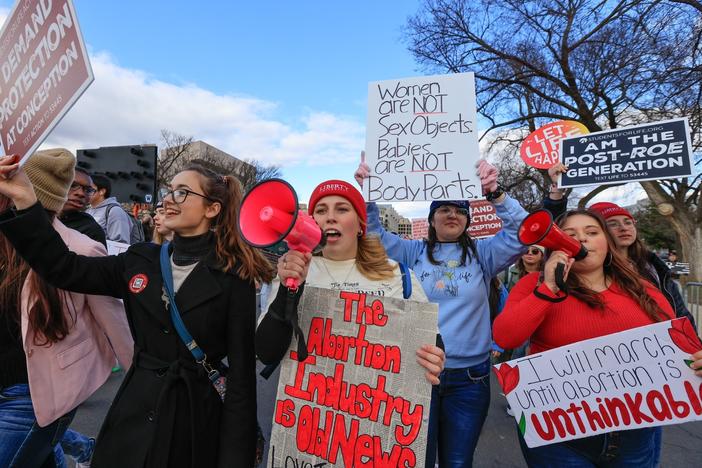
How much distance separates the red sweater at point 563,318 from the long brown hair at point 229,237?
3.64 feet

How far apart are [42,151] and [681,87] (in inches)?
451

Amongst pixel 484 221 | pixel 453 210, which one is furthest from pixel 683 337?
pixel 484 221

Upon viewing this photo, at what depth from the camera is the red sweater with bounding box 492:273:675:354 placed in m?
1.69

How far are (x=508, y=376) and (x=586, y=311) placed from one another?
0.46m

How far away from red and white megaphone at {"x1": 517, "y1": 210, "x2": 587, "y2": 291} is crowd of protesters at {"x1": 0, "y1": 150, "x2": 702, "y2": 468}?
49 mm

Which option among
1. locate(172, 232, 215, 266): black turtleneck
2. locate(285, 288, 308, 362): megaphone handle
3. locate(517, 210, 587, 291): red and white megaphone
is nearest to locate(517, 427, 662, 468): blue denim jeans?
locate(517, 210, 587, 291): red and white megaphone

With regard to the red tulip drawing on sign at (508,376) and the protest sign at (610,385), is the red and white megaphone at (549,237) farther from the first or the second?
the red tulip drawing on sign at (508,376)

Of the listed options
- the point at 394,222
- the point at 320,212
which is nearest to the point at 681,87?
the point at 320,212

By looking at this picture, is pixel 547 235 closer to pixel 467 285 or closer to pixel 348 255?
pixel 467 285

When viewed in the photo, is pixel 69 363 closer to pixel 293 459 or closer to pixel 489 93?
pixel 293 459

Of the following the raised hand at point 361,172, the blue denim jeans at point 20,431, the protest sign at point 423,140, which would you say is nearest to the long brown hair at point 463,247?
the protest sign at point 423,140

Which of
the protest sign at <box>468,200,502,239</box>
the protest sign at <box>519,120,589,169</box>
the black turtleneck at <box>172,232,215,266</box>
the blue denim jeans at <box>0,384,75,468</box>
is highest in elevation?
the protest sign at <box>519,120,589,169</box>

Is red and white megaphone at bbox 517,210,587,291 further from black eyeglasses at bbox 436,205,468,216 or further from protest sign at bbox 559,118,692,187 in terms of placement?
protest sign at bbox 559,118,692,187

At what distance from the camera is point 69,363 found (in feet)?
5.57
